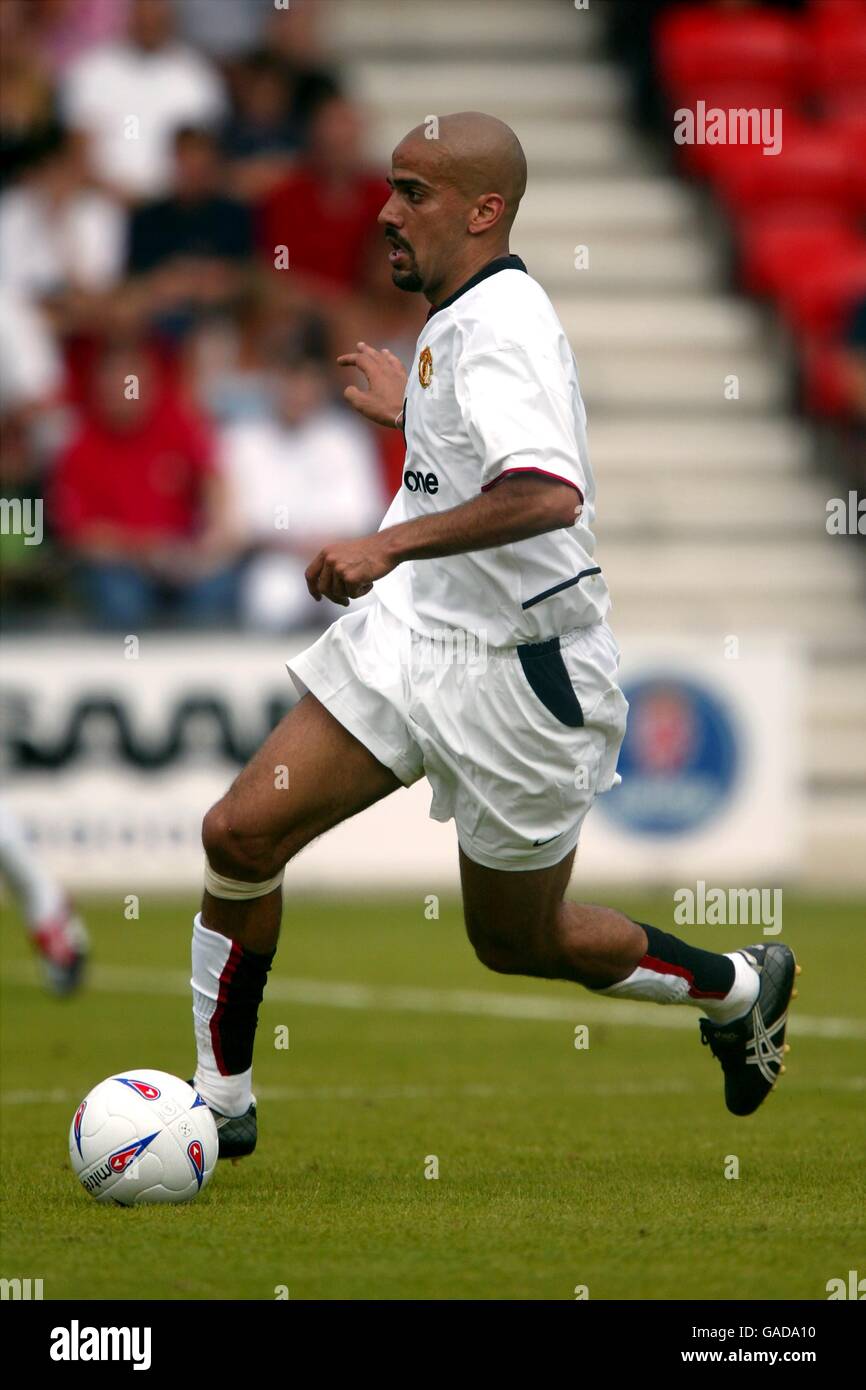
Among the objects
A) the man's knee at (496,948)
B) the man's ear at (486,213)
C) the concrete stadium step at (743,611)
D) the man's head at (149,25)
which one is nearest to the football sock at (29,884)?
the man's knee at (496,948)

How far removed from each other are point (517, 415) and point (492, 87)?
44.5ft

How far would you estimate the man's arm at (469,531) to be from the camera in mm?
5191

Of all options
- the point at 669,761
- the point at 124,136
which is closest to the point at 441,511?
the point at 669,761

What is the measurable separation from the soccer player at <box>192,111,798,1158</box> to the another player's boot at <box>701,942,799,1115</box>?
475 mm

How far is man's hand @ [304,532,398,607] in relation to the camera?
5156 mm

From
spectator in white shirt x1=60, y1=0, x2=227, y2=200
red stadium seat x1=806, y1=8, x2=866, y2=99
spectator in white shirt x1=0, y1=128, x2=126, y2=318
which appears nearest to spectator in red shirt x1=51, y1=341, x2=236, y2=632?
spectator in white shirt x1=0, y1=128, x2=126, y2=318

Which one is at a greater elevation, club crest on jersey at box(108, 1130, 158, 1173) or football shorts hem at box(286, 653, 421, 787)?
football shorts hem at box(286, 653, 421, 787)

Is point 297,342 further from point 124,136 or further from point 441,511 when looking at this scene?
point 441,511

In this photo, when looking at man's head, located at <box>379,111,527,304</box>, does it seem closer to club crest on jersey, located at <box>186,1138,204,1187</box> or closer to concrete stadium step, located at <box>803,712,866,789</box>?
club crest on jersey, located at <box>186,1138,204,1187</box>

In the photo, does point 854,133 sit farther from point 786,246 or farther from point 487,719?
point 487,719

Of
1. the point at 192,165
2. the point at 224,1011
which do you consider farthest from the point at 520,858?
the point at 192,165

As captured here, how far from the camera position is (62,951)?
933cm
